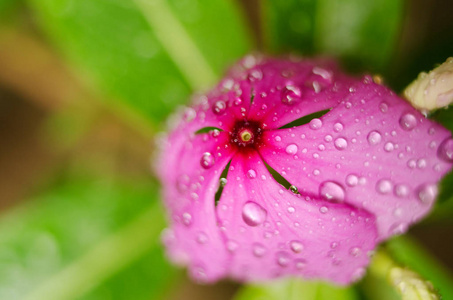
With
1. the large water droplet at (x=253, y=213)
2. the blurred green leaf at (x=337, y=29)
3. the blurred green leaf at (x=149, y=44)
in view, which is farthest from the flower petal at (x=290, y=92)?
the blurred green leaf at (x=149, y=44)

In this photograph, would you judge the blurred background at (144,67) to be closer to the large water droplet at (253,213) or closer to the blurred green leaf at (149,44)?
the blurred green leaf at (149,44)

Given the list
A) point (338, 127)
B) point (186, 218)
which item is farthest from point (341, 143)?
point (186, 218)

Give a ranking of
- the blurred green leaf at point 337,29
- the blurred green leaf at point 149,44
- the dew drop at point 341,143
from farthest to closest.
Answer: the blurred green leaf at point 149,44
the blurred green leaf at point 337,29
the dew drop at point 341,143

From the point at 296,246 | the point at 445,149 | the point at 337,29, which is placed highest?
the point at 337,29

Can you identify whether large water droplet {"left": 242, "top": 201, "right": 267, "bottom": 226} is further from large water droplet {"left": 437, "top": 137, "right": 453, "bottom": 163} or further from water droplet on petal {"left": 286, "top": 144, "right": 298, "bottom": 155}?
large water droplet {"left": 437, "top": 137, "right": 453, "bottom": 163}

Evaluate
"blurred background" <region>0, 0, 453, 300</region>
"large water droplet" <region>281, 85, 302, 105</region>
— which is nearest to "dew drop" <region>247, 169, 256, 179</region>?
"large water droplet" <region>281, 85, 302, 105</region>

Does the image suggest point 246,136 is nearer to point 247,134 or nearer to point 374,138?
point 247,134
